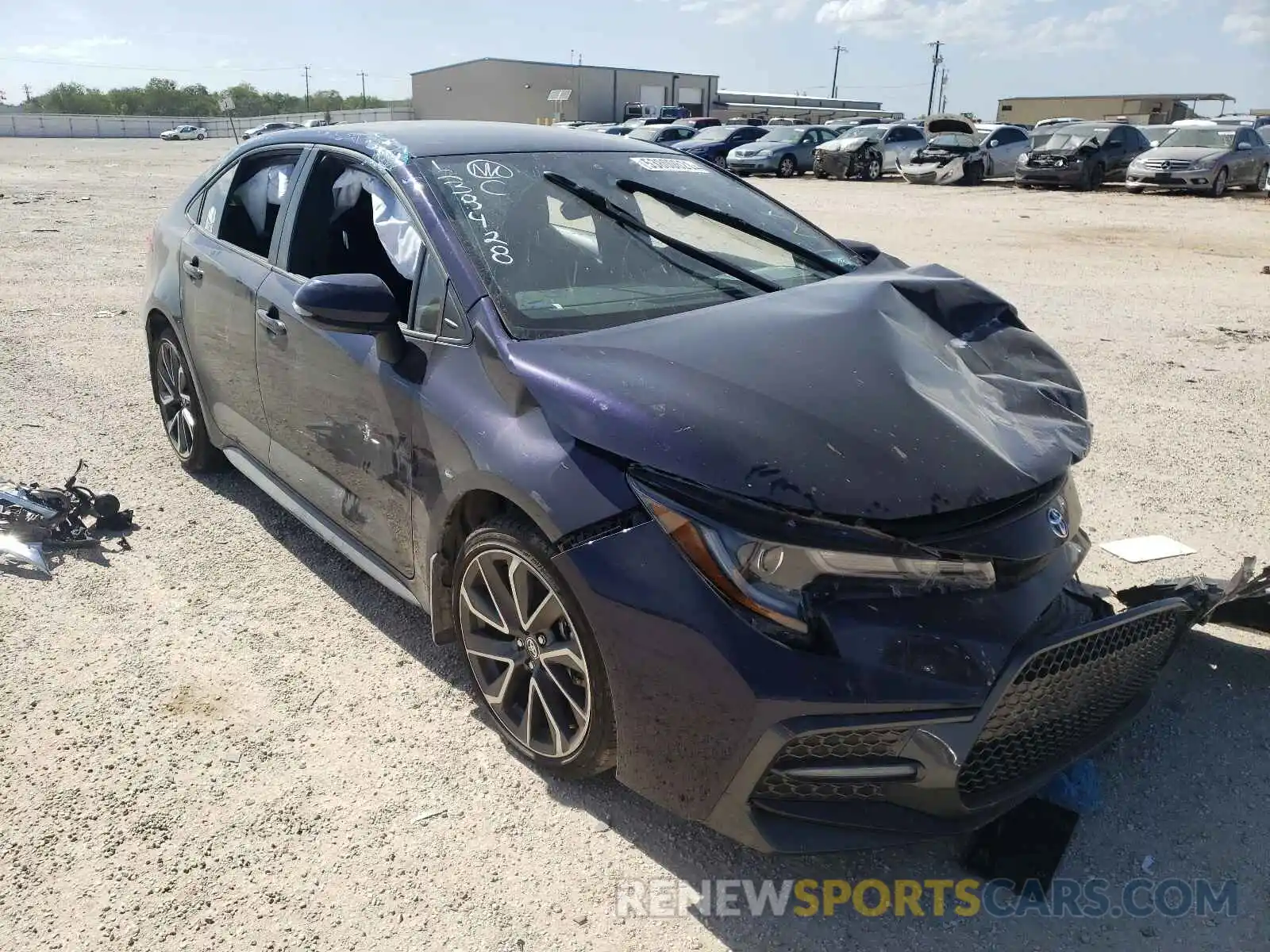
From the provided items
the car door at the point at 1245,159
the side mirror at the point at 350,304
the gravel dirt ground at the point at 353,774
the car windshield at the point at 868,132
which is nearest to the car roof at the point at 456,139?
the side mirror at the point at 350,304

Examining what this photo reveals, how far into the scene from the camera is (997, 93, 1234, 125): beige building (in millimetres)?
62062

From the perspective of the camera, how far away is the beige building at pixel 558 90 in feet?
243

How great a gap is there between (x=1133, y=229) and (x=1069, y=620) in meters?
14.6

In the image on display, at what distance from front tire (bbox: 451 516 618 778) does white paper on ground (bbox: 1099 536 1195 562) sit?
100.0 inches

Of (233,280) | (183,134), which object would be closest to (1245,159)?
(233,280)

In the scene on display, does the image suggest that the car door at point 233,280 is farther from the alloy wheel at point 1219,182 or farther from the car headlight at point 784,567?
the alloy wheel at point 1219,182

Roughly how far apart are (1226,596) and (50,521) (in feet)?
14.5

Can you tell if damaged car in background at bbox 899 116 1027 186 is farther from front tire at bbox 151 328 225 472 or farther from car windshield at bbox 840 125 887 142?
front tire at bbox 151 328 225 472

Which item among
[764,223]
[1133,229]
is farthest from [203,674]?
[1133,229]

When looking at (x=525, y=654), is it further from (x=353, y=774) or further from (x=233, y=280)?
(x=233, y=280)

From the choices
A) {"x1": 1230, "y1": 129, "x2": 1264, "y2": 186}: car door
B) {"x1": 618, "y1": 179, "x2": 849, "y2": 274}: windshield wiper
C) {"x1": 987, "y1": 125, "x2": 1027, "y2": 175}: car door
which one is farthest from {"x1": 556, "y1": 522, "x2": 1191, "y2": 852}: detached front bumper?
{"x1": 987, "y1": 125, "x2": 1027, "y2": 175}: car door

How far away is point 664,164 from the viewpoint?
3826 mm

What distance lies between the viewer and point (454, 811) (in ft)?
8.52

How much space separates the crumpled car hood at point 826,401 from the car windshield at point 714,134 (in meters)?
28.2
